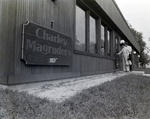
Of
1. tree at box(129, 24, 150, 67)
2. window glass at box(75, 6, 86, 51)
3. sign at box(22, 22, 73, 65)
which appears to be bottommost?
sign at box(22, 22, 73, 65)

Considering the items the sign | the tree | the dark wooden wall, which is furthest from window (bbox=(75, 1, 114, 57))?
the tree

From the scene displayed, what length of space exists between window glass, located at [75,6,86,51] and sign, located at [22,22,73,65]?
1038mm

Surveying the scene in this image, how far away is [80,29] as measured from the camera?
5129 millimetres

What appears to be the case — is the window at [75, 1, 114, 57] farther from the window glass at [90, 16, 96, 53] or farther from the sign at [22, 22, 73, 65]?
the sign at [22, 22, 73, 65]

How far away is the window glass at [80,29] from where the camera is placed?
16.1ft

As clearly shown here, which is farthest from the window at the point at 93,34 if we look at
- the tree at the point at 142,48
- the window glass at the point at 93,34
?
the tree at the point at 142,48

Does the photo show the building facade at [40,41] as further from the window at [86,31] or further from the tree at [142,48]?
the tree at [142,48]

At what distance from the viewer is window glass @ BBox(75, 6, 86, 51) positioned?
489 centimetres

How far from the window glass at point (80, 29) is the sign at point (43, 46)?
40.9 inches

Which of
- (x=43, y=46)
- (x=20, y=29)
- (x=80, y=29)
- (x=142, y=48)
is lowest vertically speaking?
(x=43, y=46)

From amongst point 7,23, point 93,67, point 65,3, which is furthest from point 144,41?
point 7,23

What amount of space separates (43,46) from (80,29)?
2.47 metres

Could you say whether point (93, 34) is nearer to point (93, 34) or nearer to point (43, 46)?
A: point (93, 34)

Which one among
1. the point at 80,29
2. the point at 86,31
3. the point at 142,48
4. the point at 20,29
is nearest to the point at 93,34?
the point at 86,31
